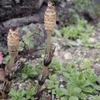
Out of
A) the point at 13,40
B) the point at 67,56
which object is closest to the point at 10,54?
the point at 13,40

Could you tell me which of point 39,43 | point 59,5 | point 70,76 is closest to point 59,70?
point 70,76

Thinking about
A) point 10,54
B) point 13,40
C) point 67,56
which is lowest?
point 67,56

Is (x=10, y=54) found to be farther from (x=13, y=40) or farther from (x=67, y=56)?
(x=67, y=56)

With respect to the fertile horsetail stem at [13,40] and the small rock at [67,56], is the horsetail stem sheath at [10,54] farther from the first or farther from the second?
the small rock at [67,56]

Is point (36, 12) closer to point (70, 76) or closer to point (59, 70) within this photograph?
point (59, 70)

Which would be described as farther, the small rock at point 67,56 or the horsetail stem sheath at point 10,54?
the small rock at point 67,56

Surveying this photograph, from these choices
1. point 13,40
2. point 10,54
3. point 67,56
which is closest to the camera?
point 13,40

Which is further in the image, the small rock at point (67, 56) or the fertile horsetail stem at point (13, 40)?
the small rock at point (67, 56)

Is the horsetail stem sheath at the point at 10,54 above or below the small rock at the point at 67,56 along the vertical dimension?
above

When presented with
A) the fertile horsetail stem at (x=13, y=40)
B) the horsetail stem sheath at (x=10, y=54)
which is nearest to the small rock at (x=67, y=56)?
the horsetail stem sheath at (x=10, y=54)
